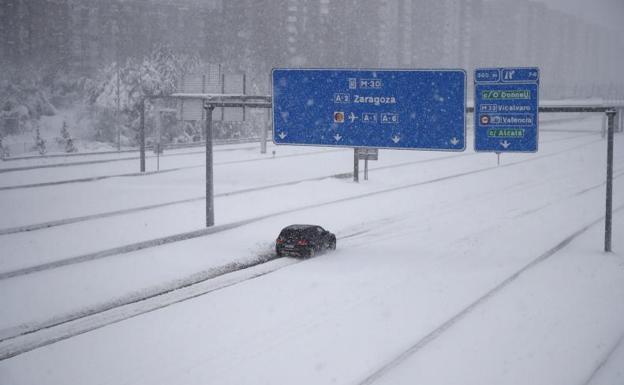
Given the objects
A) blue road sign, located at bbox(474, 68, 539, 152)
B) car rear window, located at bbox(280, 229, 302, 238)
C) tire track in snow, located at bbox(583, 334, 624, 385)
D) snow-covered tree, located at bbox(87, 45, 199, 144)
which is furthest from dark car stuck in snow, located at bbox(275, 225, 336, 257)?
snow-covered tree, located at bbox(87, 45, 199, 144)

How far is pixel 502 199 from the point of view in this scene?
34250 mm

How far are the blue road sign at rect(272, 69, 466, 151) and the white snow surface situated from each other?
3.63 m

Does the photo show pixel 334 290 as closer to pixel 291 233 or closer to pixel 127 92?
pixel 291 233

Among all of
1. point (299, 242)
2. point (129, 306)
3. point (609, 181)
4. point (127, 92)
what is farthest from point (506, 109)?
point (127, 92)

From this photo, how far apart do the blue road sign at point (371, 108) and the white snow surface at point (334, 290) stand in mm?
→ 3633

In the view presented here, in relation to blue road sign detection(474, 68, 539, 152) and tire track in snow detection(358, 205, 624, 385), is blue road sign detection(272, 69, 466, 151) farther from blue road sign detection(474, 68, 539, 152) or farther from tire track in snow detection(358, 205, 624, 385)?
tire track in snow detection(358, 205, 624, 385)

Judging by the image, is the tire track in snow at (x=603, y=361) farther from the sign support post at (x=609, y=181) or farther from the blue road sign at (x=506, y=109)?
the blue road sign at (x=506, y=109)

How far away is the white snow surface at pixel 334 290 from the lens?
12.1 metres

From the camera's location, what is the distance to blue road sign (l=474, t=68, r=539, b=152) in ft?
70.1

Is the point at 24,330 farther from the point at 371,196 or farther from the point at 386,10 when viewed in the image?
the point at 386,10

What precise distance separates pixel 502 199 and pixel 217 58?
80.2m

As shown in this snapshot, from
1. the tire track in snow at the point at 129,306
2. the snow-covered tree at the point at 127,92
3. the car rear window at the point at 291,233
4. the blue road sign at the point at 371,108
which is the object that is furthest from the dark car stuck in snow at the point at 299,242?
the snow-covered tree at the point at 127,92

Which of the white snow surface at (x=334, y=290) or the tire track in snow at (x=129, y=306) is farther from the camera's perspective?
the tire track in snow at (x=129, y=306)

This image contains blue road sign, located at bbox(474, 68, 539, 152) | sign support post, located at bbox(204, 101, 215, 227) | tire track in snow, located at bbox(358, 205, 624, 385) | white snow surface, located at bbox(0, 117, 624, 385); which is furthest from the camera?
sign support post, located at bbox(204, 101, 215, 227)
